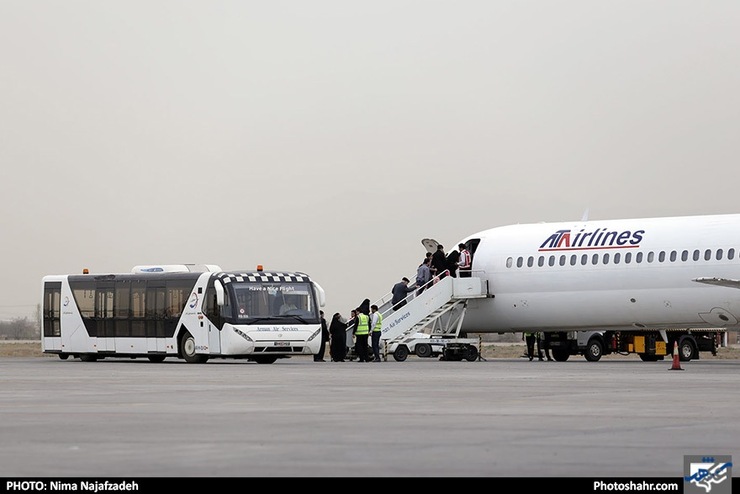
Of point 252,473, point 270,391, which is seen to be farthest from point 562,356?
point 252,473

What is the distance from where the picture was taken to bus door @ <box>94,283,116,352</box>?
46719mm

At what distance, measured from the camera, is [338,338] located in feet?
158

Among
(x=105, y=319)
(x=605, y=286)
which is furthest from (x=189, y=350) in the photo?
(x=605, y=286)

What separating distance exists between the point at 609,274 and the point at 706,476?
117 feet

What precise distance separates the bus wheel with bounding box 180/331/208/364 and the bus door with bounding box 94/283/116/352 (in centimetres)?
284

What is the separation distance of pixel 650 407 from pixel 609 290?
26.4m

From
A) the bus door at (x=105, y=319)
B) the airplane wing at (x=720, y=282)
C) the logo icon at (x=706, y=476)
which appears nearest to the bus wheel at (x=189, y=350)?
the bus door at (x=105, y=319)

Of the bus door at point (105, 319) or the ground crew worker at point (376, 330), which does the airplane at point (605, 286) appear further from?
the bus door at point (105, 319)

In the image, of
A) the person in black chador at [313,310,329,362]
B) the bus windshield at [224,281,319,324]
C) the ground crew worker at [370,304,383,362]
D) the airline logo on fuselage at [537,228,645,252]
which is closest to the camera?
the bus windshield at [224,281,319,324]

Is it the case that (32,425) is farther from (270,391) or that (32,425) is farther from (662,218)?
(662,218)

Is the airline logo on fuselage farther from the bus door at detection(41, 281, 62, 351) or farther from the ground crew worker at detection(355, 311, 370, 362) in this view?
the bus door at detection(41, 281, 62, 351)

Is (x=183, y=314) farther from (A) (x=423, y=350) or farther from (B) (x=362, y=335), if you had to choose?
(A) (x=423, y=350)

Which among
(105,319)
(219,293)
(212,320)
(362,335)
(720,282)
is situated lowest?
(362,335)

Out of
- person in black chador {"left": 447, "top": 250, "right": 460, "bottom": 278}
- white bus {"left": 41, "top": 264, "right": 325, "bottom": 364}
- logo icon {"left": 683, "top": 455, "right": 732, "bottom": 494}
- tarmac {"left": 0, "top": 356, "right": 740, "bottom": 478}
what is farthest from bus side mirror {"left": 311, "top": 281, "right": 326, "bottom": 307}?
logo icon {"left": 683, "top": 455, "right": 732, "bottom": 494}
